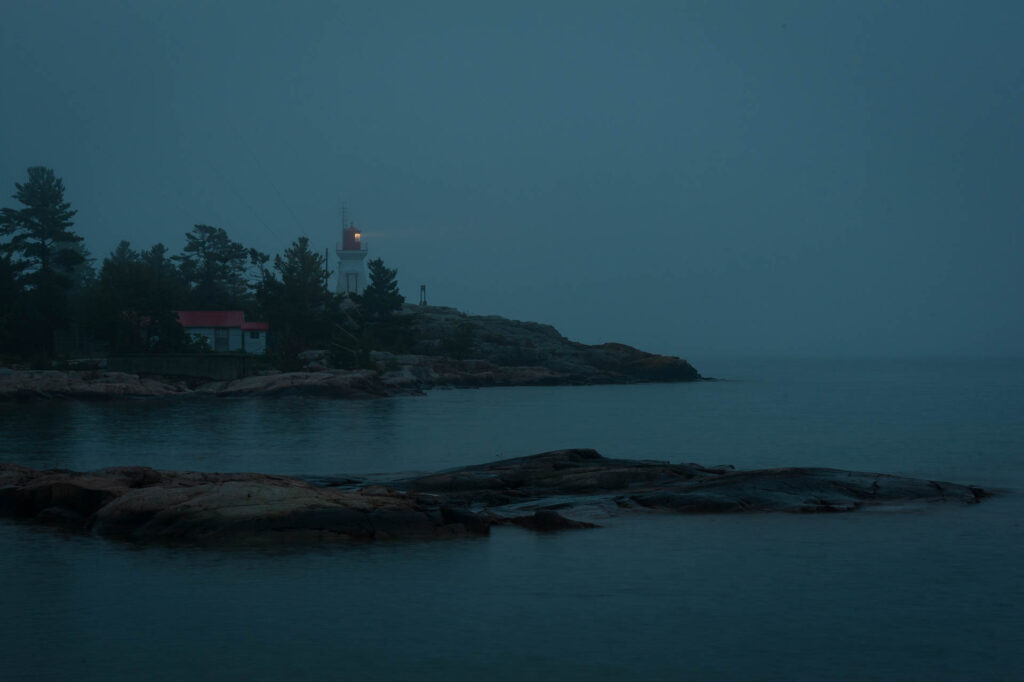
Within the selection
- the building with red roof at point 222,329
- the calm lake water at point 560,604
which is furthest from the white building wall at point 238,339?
the calm lake water at point 560,604

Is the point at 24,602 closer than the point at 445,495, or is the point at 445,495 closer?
the point at 24,602

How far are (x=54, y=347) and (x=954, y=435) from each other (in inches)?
2150

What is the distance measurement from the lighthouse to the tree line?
10.8 metres

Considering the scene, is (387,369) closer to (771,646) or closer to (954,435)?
(954,435)

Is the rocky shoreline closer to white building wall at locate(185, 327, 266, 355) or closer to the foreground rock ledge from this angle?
white building wall at locate(185, 327, 266, 355)

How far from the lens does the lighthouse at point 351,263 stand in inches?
4050

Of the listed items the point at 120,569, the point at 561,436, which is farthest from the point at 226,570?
the point at 561,436

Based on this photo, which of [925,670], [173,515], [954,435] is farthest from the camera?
[954,435]

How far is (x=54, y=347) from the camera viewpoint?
64875 mm

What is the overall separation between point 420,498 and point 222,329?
58.2 m

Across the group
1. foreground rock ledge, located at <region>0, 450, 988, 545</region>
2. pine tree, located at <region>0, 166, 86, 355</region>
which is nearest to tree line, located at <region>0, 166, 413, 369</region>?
pine tree, located at <region>0, 166, 86, 355</region>

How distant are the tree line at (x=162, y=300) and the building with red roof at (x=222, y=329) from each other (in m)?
2.15

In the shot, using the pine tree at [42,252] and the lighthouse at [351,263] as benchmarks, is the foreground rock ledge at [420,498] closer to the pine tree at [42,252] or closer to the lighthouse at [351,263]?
the pine tree at [42,252]

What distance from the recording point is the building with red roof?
72.8 meters
